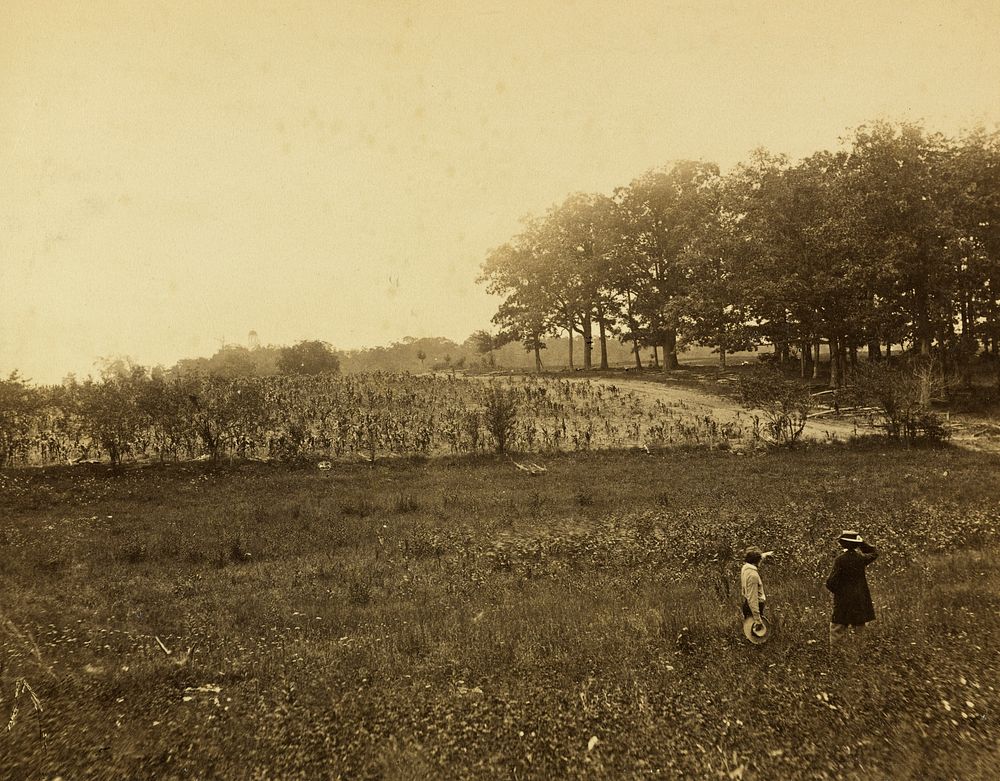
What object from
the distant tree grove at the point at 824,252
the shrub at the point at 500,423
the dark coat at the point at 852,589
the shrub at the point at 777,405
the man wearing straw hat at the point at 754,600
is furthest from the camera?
the distant tree grove at the point at 824,252

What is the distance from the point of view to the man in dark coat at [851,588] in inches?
→ 301

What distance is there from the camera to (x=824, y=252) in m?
33.2

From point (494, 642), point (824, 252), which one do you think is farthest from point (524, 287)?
point (494, 642)

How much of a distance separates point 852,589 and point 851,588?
0.02 meters

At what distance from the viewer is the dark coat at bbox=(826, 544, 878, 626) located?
7648mm

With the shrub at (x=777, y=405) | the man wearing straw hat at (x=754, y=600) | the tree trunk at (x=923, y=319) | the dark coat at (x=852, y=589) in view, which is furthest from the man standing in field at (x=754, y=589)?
the tree trunk at (x=923, y=319)

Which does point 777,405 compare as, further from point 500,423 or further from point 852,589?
point 852,589

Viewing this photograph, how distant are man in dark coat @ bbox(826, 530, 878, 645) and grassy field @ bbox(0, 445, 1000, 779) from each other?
0.39 metres

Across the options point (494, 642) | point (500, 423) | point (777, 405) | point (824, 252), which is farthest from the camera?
point (824, 252)

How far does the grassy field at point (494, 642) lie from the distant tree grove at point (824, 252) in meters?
19.9

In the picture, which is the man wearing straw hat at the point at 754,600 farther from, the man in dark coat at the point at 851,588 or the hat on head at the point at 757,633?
the man in dark coat at the point at 851,588

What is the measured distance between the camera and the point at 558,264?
4731cm

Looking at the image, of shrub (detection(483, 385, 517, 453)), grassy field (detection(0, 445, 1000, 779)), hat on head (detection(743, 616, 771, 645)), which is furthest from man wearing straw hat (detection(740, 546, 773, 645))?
shrub (detection(483, 385, 517, 453))

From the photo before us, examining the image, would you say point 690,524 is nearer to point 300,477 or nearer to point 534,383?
point 300,477
